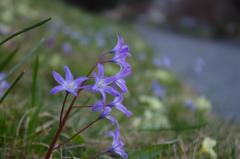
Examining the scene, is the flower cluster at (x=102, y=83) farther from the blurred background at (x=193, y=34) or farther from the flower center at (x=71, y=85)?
the blurred background at (x=193, y=34)

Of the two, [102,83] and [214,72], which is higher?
[214,72]

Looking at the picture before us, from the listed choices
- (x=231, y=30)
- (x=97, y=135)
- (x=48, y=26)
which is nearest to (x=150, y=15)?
(x=231, y=30)

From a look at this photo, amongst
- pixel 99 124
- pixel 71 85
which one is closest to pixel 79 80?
pixel 71 85

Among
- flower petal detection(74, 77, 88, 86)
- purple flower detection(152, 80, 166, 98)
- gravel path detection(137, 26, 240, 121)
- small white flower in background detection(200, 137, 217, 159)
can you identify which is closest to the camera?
flower petal detection(74, 77, 88, 86)

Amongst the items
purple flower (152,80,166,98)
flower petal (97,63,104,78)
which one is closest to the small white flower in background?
flower petal (97,63,104,78)

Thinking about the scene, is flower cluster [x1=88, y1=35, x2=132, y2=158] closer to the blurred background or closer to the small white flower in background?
the small white flower in background

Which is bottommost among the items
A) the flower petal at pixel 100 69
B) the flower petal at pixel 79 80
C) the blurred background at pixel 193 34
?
the flower petal at pixel 79 80

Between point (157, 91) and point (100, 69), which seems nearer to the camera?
point (100, 69)

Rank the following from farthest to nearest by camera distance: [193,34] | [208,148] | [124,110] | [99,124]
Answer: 1. [193,34]
2. [99,124]
3. [208,148]
4. [124,110]

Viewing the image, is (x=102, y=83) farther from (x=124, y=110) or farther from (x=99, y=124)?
(x=99, y=124)

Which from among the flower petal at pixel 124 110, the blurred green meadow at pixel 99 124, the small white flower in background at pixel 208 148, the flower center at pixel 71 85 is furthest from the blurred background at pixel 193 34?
the flower center at pixel 71 85
